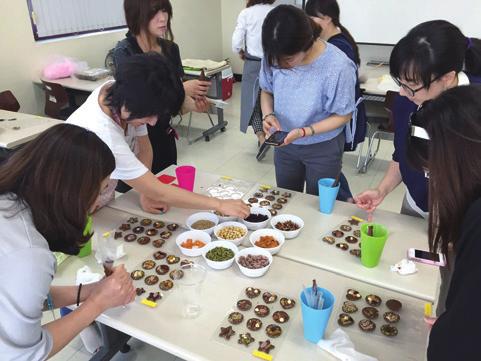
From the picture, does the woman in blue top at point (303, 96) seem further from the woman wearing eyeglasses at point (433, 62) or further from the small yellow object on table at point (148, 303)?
the small yellow object on table at point (148, 303)

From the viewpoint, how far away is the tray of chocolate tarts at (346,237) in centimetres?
144

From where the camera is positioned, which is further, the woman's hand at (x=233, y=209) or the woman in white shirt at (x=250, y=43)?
the woman in white shirt at (x=250, y=43)

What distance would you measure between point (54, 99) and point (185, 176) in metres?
2.46

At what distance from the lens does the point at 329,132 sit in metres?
1.88

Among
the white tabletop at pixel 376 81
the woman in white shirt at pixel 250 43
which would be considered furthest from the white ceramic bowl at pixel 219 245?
the white tabletop at pixel 376 81

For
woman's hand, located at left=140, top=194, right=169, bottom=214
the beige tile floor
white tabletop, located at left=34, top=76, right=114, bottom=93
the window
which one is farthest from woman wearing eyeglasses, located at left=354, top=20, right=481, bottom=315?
the window

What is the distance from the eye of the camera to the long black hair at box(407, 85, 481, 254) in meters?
0.83

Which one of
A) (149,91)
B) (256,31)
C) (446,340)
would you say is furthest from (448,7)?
(446,340)

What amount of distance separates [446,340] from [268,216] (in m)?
0.90

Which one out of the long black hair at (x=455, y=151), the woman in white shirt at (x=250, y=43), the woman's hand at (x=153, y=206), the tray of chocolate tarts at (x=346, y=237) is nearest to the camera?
the long black hair at (x=455, y=151)

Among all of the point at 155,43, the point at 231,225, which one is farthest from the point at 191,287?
the point at 155,43

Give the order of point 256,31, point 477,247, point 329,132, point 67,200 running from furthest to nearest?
point 256,31, point 329,132, point 67,200, point 477,247

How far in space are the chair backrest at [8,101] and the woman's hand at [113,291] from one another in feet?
9.29

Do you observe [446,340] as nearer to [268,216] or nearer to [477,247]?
[477,247]
